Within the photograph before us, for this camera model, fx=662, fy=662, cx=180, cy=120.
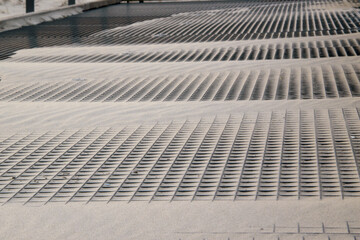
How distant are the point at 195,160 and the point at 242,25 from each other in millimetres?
5107

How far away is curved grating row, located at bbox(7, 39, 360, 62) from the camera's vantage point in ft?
17.4

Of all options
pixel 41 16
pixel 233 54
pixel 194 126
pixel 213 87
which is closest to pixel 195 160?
pixel 194 126

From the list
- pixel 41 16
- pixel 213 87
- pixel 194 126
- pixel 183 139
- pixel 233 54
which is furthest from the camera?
pixel 41 16

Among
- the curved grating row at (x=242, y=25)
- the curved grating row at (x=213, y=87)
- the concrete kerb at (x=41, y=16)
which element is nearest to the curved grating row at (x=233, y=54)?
the curved grating row at (x=213, y=87)

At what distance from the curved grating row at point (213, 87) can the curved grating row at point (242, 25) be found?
1944mm

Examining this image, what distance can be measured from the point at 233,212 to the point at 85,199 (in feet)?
1.82

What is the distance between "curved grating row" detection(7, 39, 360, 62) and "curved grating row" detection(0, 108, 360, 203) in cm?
183

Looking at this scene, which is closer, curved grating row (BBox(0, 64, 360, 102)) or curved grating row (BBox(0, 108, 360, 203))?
curved grating row (BBox(0, 108, 360, 203))

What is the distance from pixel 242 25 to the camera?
7.70 metres

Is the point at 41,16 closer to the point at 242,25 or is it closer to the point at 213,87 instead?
the point at 242,25

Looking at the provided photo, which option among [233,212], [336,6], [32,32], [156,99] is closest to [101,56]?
[156,99]

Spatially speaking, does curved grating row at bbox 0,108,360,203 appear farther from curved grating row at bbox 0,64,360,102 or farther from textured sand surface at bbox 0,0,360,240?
curved grating row at bbox 0,64,360,102

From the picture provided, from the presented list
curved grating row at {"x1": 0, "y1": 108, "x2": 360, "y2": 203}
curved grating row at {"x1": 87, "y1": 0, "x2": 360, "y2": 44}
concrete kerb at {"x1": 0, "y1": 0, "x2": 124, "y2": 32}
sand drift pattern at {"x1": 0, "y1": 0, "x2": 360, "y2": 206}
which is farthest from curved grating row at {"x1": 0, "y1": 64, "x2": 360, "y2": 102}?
concrete kerb at {"x1": 0, "y1": 0, "x2": 124, "y2": 32}

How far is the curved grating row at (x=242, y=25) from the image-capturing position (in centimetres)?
669
